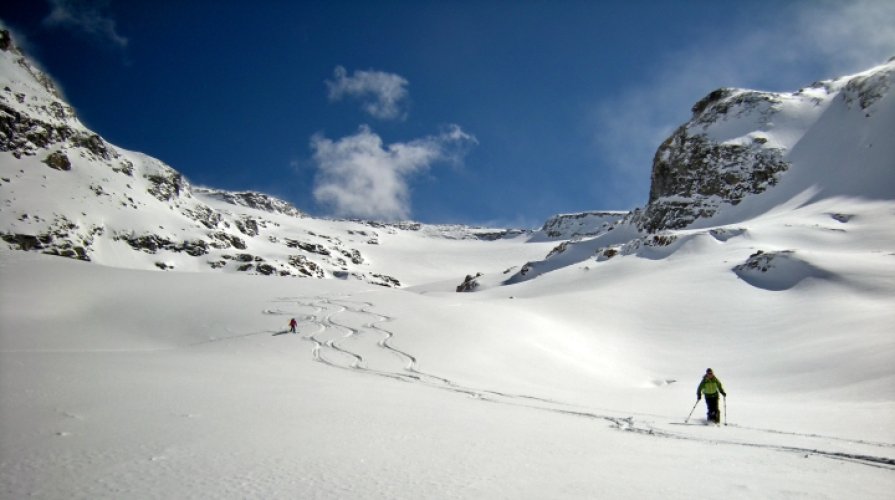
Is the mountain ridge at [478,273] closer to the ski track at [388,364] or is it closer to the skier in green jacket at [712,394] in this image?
the ski track at [388,364]

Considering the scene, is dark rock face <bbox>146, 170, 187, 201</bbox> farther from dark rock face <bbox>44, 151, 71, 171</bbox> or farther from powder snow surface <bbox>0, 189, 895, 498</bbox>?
powder snow surface <bbox>0, 189, 895, 498</bbox>

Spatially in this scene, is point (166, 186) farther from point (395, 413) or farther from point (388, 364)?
point (395, 413)

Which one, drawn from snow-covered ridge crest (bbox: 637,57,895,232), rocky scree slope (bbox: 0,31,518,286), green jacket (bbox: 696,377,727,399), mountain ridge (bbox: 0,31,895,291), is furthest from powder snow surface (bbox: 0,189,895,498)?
A: rocky scree slope (bbox: 0,31,518,286)

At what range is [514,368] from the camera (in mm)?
19828

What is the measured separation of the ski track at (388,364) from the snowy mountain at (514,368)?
0.50 feet

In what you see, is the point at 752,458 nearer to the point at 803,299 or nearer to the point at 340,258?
the point at 803,299

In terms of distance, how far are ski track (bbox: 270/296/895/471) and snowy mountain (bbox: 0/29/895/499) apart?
0.15 m

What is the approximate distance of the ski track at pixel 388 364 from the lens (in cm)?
829

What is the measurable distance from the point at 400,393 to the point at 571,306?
25.0m

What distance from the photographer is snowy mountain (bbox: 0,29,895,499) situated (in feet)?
16.8

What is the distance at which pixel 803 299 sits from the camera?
30125mm

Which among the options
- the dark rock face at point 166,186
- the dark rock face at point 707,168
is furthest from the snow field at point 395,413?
the dark rock face at point 166,186

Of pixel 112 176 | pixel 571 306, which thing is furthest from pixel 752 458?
pixel 112 176

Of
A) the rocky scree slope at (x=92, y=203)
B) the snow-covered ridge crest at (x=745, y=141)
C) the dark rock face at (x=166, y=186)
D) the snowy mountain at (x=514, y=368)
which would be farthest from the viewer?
the dark rock face at (x=166, y=186)
